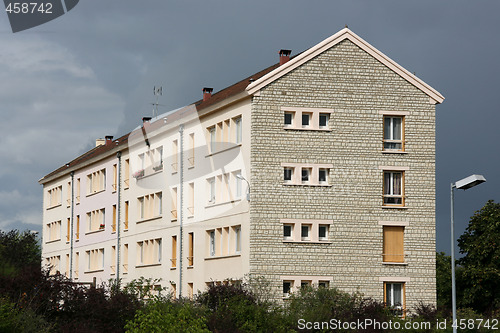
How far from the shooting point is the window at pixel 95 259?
6694 centimetres

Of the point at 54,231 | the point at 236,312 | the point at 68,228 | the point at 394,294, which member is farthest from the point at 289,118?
the point at 54,231

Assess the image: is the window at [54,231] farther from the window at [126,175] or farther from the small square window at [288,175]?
the small square window at [288,175]

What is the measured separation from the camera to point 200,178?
169 feet

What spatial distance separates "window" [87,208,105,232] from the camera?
2644 inches

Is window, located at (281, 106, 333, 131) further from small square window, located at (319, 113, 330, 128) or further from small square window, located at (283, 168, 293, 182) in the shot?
small square window, located at (283, 168, 293, 182)

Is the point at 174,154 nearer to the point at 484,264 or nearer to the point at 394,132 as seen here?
the point at 394,132

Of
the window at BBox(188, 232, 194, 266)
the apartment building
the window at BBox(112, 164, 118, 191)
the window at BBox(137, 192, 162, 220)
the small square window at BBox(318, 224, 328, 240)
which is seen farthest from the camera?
the window at BBox(112, 164, 118, 191)

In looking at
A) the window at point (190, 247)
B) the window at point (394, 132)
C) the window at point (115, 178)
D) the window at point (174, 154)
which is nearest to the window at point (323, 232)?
the window at point (394, 132)

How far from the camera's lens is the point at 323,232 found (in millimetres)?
46375

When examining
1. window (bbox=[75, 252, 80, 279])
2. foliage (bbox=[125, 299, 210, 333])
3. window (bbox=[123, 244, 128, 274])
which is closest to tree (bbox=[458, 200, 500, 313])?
window (bbox=[123, 244, 128, 274])

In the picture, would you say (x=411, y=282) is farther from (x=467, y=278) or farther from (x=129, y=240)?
(x=129, y=240)

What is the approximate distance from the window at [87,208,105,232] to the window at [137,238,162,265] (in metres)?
7.82

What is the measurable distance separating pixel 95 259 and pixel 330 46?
28.8 metres

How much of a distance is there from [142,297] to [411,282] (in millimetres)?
16192
